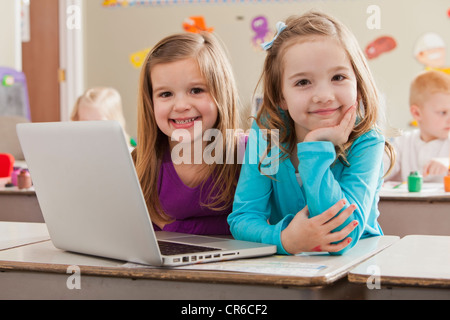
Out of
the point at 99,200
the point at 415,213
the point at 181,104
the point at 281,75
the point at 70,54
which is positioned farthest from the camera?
the point at 70,54

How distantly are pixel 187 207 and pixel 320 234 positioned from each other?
47cm

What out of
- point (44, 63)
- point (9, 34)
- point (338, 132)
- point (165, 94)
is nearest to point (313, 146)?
point (338, 132)

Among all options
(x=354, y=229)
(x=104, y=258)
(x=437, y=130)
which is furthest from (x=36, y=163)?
(x=437, y=130)

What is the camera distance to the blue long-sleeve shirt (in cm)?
109

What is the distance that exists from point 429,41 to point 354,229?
3342mm

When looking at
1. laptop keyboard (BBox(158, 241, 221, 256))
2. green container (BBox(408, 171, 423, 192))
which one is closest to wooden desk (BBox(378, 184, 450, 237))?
green container (BBox(408, 171, 423, 192))

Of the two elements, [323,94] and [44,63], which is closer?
[323,94]

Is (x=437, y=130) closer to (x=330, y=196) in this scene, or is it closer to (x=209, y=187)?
(x=209, y=187)

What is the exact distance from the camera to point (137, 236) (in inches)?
35.7

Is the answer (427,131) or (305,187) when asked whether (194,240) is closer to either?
(305,187)

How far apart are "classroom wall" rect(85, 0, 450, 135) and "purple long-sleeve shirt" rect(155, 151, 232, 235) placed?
229 cm

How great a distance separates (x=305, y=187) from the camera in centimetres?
111

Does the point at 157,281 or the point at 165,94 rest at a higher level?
the point at 165,94

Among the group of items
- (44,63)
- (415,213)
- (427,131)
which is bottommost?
(415,213)
